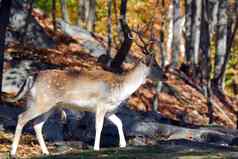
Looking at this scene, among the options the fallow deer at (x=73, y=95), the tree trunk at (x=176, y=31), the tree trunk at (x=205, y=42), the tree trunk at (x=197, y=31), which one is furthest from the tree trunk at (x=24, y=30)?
the fallow deer at (x=73, y=95)

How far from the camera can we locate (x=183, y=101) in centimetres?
3136

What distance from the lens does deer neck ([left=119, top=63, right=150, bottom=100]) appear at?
14561 millimetres

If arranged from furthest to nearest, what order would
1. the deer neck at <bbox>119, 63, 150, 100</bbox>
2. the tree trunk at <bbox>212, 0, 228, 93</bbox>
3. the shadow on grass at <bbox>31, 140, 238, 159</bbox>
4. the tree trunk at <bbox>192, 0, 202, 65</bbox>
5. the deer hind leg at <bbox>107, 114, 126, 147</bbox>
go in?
the tree trunk at <bbox>212, 0, 228, 93</bbox>, the tree trunk at <bbox>192, 0, 202, 65</bbox>, the deer neck at <bbox>119, 63, 150, 100</bbox>, the deer hind leg at <bbox>107, 114, 126, 147</bbox>, the shadow on grass at <bbox>31, 140, 238, 159</bbox>

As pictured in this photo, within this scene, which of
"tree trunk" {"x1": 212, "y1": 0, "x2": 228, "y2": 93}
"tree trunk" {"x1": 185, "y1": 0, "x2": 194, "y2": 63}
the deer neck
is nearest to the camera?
the deer neck

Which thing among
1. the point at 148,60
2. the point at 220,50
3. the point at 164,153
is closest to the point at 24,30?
the point at 220,50

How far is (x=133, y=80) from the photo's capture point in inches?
587

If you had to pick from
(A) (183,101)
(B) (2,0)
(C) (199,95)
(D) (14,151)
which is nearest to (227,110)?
(C) (199,95)

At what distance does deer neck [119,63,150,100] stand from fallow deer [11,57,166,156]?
28 millimetres

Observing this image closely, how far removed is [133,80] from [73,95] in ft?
4.92

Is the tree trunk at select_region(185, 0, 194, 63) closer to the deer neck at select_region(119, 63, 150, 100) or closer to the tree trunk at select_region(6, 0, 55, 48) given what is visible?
the tree trunk at select_region(6, 0, 55, 48)

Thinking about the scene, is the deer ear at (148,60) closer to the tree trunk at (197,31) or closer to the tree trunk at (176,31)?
the tree trunk at (176,31)

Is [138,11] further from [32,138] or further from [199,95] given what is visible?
[32,138]

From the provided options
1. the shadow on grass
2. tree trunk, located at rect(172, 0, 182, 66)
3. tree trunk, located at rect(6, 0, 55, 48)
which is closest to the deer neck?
the shadow on grass

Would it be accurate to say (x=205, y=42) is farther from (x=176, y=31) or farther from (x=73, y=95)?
(x=73, y=95)
